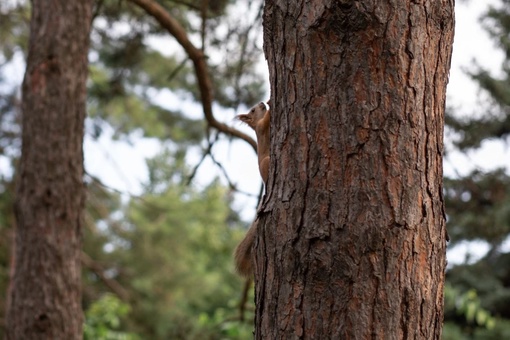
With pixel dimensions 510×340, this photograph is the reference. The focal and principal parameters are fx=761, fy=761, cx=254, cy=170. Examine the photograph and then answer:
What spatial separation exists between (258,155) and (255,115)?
303mm

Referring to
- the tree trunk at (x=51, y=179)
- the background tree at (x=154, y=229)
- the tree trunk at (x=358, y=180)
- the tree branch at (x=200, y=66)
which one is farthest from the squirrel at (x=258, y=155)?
the background tree at (x=154, y=229)

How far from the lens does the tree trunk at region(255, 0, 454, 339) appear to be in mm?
1405

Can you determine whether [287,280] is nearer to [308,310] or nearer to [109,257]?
[308,310]

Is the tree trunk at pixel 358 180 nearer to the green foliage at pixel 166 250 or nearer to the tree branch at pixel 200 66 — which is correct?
the tree branch at pixel 200 66

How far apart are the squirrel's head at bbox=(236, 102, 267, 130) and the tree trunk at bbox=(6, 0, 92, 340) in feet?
5.85

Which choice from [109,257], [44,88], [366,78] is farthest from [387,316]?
[109,257]

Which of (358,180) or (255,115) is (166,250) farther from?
(358,180)

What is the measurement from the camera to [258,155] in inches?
88.4

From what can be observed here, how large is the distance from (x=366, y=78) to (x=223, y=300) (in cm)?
1259

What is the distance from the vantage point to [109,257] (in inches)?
523

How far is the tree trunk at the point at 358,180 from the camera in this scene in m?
1.41

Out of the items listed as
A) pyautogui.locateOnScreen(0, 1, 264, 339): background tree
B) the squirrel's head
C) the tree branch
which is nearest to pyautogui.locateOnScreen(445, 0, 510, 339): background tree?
pyautogui.locateOnScreen(0, 1, 264, 339): background tree

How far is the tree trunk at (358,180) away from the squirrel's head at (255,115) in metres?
0.95

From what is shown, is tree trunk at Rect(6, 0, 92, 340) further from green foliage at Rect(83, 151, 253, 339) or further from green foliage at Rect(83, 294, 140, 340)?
green foliage at Rect(83, 151, 253, 339)
